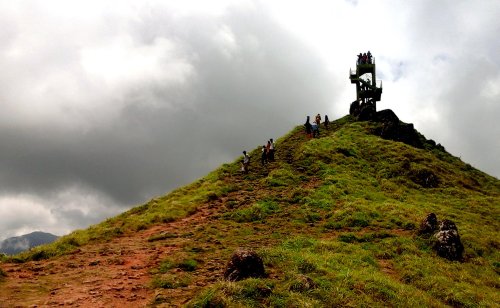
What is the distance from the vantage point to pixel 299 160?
1558 inches

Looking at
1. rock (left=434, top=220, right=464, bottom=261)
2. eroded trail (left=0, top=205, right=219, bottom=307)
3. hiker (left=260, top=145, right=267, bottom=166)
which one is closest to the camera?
eroded trail (left=0, top=205, right=219, bottom=307)

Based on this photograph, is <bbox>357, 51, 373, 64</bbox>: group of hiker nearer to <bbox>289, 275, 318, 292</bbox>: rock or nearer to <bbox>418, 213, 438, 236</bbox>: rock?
<bbox>418, 213, 438, 236</bbox>: rock

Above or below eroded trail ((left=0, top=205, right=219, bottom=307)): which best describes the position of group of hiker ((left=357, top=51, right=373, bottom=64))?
above

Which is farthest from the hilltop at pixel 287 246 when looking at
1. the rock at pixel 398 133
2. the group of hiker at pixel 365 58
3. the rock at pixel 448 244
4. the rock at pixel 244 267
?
the group of hiker at pixel 365 58

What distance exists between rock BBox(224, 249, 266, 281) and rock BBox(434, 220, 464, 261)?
10813 mm

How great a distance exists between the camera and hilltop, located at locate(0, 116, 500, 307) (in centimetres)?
1322

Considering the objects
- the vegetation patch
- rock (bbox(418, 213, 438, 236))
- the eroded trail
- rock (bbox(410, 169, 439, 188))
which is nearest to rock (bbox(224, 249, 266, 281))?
the eroded trail

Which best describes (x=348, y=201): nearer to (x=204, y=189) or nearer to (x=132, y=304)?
(x=204, y=189)

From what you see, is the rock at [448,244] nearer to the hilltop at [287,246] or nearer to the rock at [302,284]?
the hilltop at [287,246]

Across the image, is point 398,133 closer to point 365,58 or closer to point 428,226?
point 365,58

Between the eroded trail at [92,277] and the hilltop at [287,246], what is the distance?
7 cm

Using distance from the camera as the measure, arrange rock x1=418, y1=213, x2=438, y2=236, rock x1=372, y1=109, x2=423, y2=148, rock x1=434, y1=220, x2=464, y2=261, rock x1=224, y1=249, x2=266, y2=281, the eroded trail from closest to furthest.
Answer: the eroded trail < rock x1=224, y1=249, x2=266, y2=281 < rock x1=434, y1=220, x2=464, y2=261 < rock x1=418, y1=213, x2=438, y2=236 < rock x1=372, y1=109, x2=423, y2=148

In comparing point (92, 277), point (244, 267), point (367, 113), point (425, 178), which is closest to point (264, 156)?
point (425, 178)

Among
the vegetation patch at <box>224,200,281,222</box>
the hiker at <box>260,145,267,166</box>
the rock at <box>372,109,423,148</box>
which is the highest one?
the rock at <box>372,109,423,148</box>
